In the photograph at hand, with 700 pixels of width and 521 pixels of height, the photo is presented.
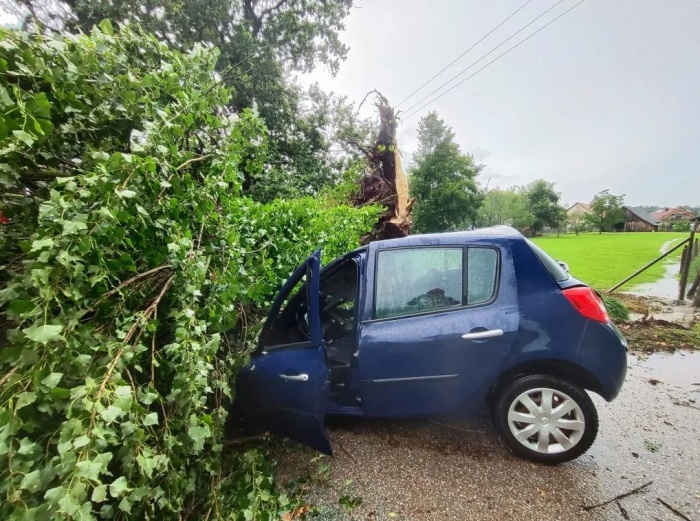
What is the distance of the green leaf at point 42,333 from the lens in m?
1.10

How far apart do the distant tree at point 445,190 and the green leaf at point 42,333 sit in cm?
2208

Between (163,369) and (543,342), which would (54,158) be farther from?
(543,342)

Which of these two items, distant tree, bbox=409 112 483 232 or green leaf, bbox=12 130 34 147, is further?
distant tree, bbox=409 112 483 232

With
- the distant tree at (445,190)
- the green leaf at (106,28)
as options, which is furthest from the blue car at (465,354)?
the distant tree at (445,190)

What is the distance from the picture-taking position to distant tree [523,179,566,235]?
5422 cm

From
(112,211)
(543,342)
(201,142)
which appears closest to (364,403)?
(543,342)

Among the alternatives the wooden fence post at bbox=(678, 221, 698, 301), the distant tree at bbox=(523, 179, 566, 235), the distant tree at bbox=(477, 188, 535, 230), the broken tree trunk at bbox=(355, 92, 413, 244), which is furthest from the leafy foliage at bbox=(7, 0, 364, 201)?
the distant tree at bbox=(523, 179, 566, 235)

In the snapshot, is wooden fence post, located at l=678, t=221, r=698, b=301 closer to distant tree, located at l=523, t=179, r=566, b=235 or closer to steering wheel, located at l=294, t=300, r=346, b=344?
steering wheel, located at l=294, t=300, r=346, b=344

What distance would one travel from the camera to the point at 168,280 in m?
1.89

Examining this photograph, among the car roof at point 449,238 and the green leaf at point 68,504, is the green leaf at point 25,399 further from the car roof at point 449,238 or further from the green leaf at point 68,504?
the car roof at point 449,238

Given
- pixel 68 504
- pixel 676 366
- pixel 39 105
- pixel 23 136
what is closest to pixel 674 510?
pixel 676 366

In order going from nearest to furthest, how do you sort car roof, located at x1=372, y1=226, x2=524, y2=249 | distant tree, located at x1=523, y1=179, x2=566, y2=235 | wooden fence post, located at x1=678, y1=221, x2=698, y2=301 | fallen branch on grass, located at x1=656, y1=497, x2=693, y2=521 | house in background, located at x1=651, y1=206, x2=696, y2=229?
fallen branch on grass, located at x1=656, y1=497, x2=693, y2=521 → car roof, located at x1=372, y1=226, x2=524, y2=249 → wooden fence post, located at x1=678, y1=221, x2=698, y2=301 → distant tree, located at x1=523, y1=179, x2=566, y2=235 → house in background, located at x1=651, y1=206, x2=696, y2=229

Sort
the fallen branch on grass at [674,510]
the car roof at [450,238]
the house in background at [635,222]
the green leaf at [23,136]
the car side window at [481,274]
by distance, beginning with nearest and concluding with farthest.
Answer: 1. the green leaf at [23,136]
2. the fallen branch on grass at [674,510]
3. the car side window at [481,274]
4. the car roof at [450,238]
5. the house in background at [635,222]

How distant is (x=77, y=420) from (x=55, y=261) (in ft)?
2.06
